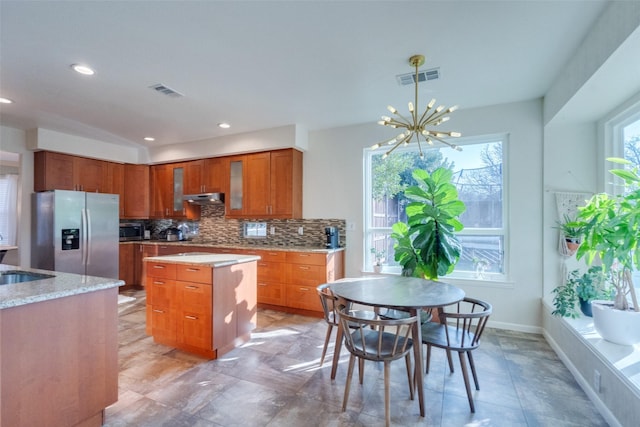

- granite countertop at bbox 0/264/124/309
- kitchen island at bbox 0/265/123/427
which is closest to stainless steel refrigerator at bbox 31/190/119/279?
granite countertop at bbox 0/264/124/309

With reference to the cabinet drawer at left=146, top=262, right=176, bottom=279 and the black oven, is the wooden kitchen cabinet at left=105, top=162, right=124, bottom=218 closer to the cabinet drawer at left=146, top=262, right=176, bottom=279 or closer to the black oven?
the black oven

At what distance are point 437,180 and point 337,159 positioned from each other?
1704mm

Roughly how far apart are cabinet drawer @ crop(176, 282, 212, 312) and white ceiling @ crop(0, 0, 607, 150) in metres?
1.97

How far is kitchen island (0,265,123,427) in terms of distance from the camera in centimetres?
140

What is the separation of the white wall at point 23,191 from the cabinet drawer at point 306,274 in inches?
153

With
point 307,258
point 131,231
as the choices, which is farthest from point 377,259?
point 131,231

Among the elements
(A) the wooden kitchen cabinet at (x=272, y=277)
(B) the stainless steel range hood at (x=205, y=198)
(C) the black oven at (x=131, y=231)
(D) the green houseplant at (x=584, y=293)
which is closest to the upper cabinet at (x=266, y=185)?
(B) the stainless steel range hood at (x=205, y=198)

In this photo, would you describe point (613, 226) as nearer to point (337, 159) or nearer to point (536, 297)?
point (536, 297)

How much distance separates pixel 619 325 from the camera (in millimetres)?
2027

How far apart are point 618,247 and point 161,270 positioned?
12.0 feet

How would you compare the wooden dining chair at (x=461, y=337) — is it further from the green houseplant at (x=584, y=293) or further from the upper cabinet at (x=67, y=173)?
the upper cabinet at (x=67, y=173)

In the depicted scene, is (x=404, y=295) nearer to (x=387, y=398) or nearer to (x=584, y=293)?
(x=387, y=398)

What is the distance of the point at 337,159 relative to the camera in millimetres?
4297

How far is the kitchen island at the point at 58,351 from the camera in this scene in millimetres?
1402
